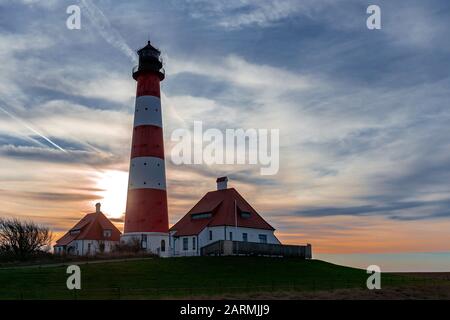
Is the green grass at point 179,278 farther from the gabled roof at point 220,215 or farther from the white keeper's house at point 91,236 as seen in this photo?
the white keeper's house at point 91,236

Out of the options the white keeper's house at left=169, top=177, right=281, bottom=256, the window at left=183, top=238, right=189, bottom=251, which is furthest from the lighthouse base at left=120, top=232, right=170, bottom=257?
the white keeper's house at left=169, top=177, right=281, bottom=256

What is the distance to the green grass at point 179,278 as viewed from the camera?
3200 centimetres

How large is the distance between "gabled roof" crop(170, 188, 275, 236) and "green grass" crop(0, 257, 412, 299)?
26.7 feet

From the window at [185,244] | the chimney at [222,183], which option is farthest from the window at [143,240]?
the chimney at [222,183]

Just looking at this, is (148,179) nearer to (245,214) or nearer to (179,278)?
(245,214)

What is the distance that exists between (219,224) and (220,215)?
177 cm

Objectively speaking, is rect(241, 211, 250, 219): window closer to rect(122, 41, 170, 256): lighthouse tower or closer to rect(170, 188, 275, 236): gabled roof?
rect(170, 188, 275, 236): gabled roof

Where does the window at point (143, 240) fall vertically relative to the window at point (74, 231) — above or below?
below

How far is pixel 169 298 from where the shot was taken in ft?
96.2

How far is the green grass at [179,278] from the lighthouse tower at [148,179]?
8.37 metres

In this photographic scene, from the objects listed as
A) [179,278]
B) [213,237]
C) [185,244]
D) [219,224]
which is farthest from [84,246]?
[179,278]
